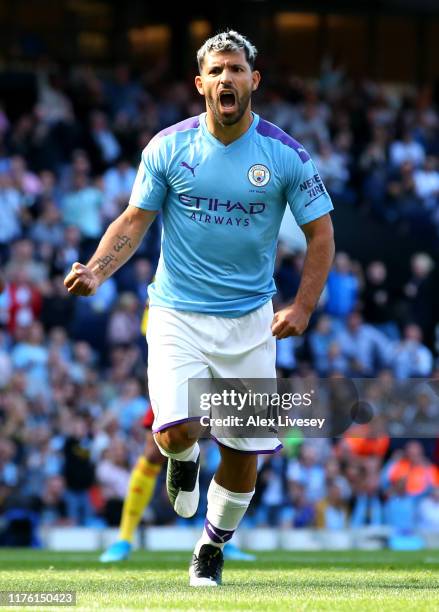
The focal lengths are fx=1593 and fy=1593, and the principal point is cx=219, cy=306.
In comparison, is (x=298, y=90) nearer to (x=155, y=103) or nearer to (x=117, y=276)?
(x=155, y=103)

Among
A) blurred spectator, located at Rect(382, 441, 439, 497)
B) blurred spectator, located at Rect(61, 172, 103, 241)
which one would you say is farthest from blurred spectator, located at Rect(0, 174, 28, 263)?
blurred spectator, located at Rect(382, 441, 439, 497)

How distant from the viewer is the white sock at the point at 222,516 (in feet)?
26.6

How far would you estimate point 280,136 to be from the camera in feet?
26.8

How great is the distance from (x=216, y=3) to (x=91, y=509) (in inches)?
528

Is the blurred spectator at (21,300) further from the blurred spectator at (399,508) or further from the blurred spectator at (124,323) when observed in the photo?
the blurred spectator at (399,508)

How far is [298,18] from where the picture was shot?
30.2 m

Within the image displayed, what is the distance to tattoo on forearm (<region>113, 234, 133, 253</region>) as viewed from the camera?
8.06 meters

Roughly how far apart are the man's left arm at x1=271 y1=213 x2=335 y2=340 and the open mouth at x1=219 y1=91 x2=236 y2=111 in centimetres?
70

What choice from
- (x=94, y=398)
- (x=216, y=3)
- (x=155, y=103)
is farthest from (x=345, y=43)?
(x=94, y=398)

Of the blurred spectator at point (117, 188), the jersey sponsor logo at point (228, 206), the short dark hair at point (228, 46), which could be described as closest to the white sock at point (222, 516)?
the jersey sponsor logo at point (228, 206)

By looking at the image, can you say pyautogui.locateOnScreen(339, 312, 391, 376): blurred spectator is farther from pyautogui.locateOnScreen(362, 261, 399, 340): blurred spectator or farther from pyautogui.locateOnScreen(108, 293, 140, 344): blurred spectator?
pyautogui.locateOnScreen(108, 293, 140, 344): blurred spectator

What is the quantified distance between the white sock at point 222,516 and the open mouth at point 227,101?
75.8 inches

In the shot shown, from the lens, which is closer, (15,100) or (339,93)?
(15,100)

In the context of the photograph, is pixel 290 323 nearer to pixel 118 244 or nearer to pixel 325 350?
pixel 118 244
